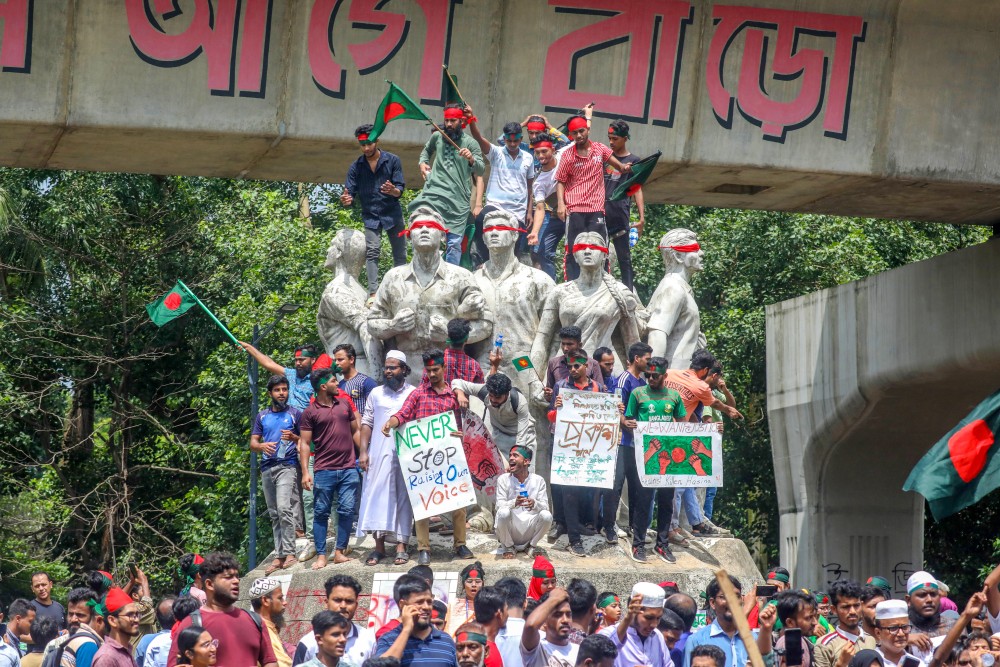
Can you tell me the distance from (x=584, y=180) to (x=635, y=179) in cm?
49

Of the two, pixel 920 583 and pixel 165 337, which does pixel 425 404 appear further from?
pixel 165 337

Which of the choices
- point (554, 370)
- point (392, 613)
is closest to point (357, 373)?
point (554, 370)

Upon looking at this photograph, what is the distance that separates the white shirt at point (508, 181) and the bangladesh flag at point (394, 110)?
1.06 meters

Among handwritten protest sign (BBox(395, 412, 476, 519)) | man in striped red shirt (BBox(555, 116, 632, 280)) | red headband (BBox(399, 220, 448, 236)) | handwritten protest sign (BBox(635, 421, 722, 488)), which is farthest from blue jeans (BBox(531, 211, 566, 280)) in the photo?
handwritten protest sign (BBox(395, 412, 476, 519))

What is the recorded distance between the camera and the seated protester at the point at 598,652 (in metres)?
8.62

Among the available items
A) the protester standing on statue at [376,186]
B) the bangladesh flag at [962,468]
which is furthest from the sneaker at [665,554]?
the protester standing on statue at [376,186]

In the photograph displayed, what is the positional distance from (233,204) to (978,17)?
16426 millimetres

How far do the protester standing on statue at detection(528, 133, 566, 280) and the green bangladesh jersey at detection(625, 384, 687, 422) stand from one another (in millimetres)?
3199

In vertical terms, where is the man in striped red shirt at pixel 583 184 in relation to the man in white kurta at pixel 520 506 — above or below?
above

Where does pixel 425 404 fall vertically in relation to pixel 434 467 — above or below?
above

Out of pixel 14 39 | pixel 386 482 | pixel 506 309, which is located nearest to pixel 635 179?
pixel 506 309

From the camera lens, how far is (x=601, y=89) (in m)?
18.4

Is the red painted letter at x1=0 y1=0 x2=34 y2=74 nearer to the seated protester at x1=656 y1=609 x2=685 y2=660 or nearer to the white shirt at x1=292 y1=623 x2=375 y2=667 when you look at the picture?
the white shirt at x1=292 y1=623 x2=375 y2=667

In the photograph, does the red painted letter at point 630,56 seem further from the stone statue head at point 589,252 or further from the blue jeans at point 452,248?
the stone statue head at point 589,252
